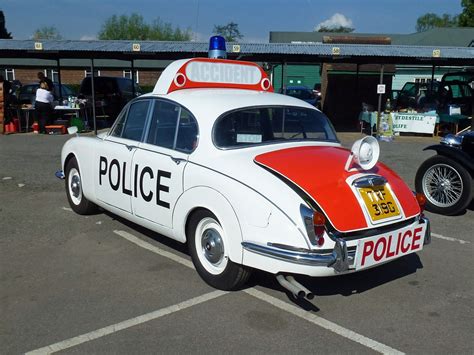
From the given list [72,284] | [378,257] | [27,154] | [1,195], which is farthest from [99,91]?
[378,257]

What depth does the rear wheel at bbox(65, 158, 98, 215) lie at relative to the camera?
5.98 meters

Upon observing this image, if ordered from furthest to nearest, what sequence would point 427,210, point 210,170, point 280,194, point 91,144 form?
point 427,210 → point 91,144 → point 210,170 → point 280,194

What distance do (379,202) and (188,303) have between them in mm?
1726

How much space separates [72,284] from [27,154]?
27.0ft

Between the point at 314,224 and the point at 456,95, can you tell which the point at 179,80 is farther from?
the point at 456,95

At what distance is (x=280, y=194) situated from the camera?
3451 mm

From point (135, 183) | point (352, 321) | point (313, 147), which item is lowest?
point (352, 321)

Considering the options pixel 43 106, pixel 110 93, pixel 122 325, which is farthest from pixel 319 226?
pixel 110 93

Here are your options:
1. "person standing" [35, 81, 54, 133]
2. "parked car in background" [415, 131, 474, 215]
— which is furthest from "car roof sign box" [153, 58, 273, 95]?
"person standing" [35, 81, 54, 133]

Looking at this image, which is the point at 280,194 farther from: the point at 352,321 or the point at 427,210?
the point at 427,210

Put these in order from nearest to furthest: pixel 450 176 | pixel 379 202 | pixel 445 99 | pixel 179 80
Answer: pixel 379 202
pixel 179 80
pixel 450 176
pixel 445 99

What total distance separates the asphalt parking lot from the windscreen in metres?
1.28

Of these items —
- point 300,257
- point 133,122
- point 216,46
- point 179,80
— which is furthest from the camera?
point 216,46

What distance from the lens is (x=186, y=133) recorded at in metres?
4.33
